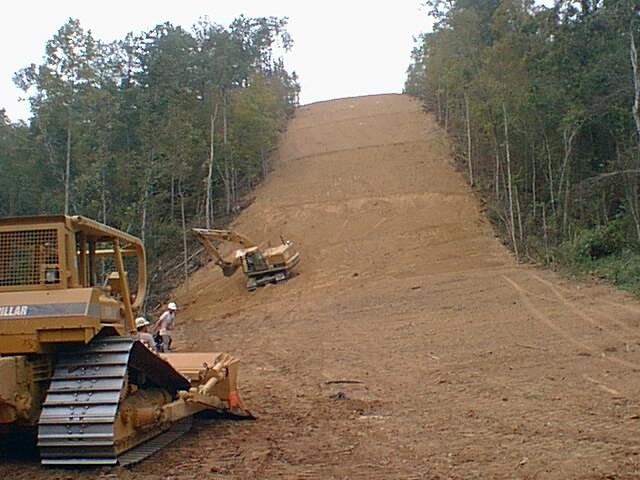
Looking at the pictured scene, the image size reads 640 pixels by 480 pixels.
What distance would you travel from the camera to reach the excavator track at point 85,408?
253 inches

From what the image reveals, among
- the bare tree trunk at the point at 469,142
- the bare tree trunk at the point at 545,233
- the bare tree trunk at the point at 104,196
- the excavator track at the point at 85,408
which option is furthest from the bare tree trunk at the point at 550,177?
the excavator track at the point at 85,408

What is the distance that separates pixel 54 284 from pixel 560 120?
20.6 metres

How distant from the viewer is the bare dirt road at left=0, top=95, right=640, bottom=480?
288 inches

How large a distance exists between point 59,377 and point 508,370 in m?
7.92

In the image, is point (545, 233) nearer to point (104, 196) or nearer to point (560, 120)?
point (560, 120)

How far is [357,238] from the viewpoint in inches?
1222

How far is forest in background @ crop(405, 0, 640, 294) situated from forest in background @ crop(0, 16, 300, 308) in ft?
32.7

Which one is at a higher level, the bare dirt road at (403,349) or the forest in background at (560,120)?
the forest in background at (560,120)

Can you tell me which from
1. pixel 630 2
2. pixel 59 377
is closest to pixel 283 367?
→ pixel 59 377

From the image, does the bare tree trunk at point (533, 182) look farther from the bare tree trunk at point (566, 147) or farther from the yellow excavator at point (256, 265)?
the yellow excavator at point (256, 265)

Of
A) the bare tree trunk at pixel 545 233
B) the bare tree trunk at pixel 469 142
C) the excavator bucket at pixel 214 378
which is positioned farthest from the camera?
the bare tree trunk at pixel 469 142

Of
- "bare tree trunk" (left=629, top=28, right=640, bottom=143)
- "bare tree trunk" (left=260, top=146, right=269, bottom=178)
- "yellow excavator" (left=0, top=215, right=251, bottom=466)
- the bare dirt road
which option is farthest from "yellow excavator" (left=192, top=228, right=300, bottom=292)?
"yellow excavator" (left=0, top=215, right=251, bottom=466)

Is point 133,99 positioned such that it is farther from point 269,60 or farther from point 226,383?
point 226,383

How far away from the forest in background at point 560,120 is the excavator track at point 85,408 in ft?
48.3
